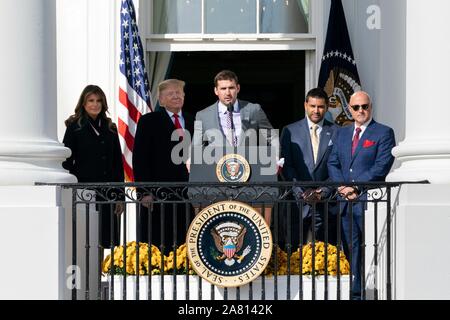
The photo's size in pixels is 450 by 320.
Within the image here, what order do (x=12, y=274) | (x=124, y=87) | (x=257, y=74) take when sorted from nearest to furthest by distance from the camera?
(x=12, y=274), (x=124, y=87), (x=257, y=74)

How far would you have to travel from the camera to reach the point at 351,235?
38.2 ft

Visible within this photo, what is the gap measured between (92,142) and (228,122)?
1354mm

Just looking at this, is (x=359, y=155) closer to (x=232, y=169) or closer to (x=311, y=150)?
(x=311, y=150)

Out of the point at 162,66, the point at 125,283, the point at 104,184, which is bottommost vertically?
the point at 125,283

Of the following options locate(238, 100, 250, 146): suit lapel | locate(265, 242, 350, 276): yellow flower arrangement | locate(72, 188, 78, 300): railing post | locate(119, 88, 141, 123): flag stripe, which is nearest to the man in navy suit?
locate(265, 242, 350, 276): yellow flower arrangement

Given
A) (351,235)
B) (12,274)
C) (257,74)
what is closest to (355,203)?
(351,235)

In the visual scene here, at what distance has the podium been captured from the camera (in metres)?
11.8

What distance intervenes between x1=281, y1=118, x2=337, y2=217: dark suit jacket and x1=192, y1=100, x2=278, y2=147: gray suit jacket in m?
0.25

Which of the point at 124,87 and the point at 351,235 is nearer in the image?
the point at 351,235

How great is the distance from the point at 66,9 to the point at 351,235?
515 cm

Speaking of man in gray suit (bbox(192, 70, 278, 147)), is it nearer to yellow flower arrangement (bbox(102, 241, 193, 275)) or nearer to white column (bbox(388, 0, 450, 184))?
yellow flower arrangement (bbox(102, 241, 193, 275))

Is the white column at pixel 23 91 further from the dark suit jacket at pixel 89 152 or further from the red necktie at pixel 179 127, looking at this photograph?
the red necktie at pixel 179 127

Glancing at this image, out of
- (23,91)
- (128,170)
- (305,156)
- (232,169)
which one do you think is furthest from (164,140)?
(23,91)

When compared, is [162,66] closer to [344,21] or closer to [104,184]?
[344,21]
